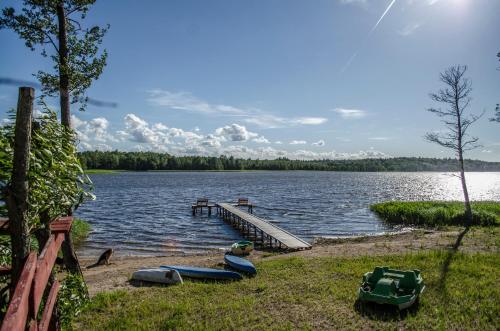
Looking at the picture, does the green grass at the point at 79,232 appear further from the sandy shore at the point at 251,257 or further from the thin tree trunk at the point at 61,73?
the thin tree trunk at the point at 61,73

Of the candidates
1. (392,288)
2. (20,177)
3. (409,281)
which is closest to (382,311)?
(392,288)

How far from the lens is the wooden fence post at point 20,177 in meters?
4.23

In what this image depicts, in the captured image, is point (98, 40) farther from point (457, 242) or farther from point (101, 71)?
point (457, 242)

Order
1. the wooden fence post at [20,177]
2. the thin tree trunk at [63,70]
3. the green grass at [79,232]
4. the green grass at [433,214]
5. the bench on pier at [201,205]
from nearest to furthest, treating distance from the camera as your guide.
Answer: the wooden fence post at [20,177], the thin tree trunk at [63,70], the green grass at [79,232], the green grass at [433,214], the bench on pier at [201,205]

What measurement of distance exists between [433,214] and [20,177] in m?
37.0

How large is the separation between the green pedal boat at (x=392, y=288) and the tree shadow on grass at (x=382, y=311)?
0.47ft

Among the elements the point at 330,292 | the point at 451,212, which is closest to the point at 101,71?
the point at 330,292

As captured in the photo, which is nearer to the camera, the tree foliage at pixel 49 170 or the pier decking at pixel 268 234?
the tree foliage at pixel 49 170

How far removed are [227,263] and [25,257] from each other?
12.2 m

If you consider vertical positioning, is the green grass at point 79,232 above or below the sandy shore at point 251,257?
below

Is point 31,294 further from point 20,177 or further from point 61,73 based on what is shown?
point 61,73

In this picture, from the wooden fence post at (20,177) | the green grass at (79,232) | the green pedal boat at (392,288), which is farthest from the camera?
the green grass at (79,232)

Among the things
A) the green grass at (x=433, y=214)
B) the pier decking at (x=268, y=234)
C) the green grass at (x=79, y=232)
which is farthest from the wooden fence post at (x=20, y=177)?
the green grass at (x=433, y=214)

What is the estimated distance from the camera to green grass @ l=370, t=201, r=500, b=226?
3044 centimetres
